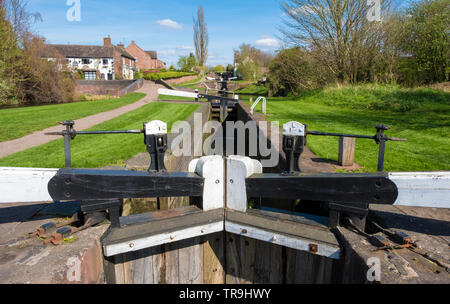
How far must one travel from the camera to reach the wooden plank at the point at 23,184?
253cm

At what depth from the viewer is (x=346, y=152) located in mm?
4410

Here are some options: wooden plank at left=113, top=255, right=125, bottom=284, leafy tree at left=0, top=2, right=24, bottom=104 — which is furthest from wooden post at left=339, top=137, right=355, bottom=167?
leafy tree at left=0, top=2, right=24, bottom=104

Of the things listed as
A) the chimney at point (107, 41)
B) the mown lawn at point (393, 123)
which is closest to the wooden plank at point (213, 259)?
the mown lawn at point (393, 123)

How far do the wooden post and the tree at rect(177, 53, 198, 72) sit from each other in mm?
62856

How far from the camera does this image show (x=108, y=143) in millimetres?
6789

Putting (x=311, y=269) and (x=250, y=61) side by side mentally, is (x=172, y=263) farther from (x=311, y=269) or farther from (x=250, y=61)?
(x=250, y=61)

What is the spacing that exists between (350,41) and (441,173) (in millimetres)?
16922

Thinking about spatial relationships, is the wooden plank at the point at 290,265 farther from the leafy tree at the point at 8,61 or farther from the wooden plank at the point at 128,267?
the leafy tree at the point at 8,61

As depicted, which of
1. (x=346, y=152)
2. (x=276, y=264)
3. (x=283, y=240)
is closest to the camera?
(x=283, y=240)

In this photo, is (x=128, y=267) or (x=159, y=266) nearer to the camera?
(x=128, y=267)

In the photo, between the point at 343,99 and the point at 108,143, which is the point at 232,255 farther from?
the point at 343,99

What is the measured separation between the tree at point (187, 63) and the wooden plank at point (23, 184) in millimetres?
64356

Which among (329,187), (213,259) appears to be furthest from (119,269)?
(329,187)

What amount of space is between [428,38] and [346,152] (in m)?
15.0
